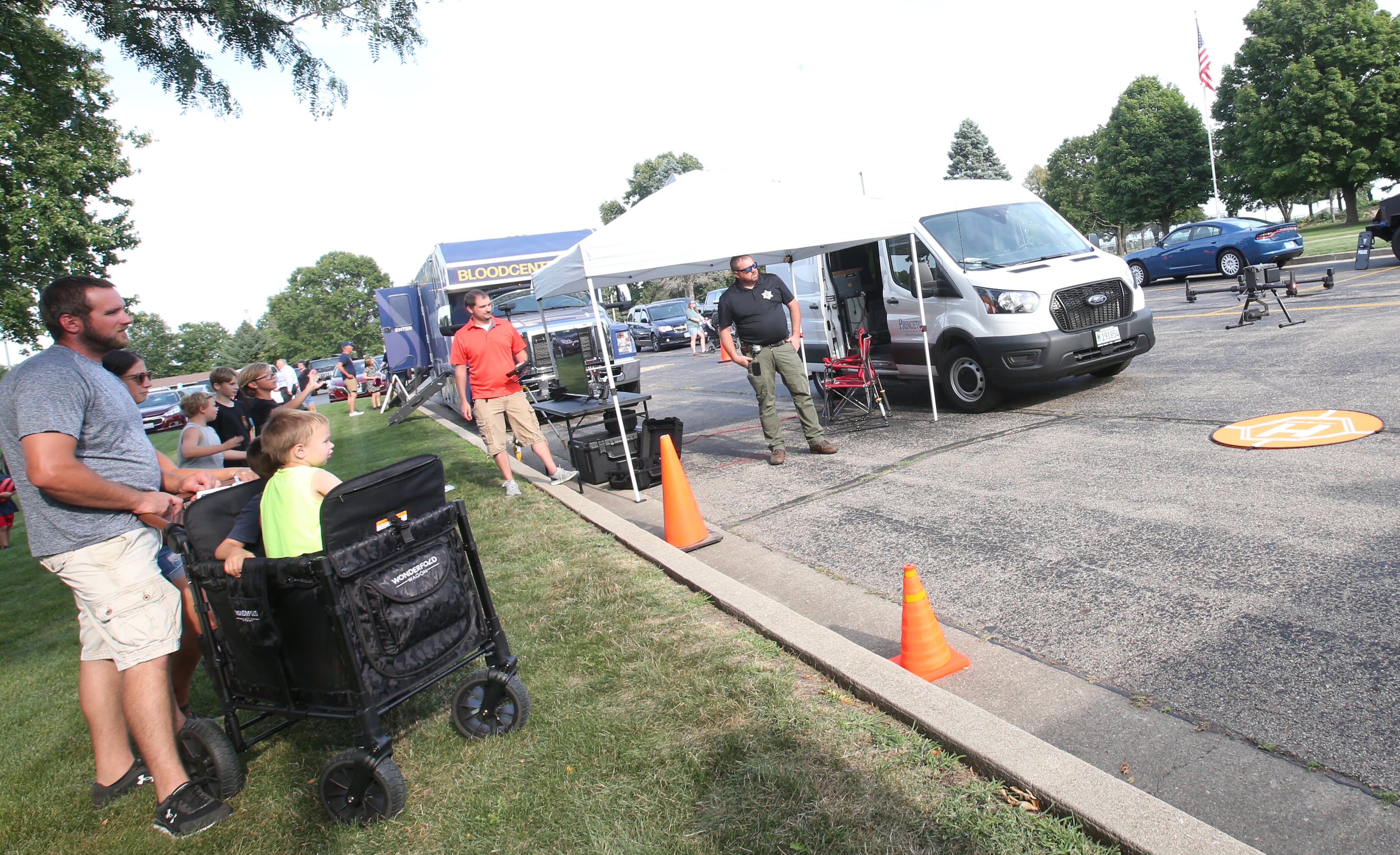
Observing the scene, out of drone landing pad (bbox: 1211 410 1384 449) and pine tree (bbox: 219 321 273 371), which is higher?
pine tree (bbox: 219 321 273 371)

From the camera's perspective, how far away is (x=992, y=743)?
279 centimetres

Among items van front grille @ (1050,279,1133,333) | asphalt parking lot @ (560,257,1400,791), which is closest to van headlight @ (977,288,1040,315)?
van front grille @ (1050,279,1133,333)

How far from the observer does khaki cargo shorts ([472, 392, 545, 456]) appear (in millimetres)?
8344

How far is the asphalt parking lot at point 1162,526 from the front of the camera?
3.17 metres

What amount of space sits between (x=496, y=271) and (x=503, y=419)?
7.90m

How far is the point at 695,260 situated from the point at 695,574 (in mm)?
3835

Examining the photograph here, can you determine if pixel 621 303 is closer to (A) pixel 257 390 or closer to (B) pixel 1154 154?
(A) pixel 257 390

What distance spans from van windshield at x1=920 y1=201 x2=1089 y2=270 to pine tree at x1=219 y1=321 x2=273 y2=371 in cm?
10713

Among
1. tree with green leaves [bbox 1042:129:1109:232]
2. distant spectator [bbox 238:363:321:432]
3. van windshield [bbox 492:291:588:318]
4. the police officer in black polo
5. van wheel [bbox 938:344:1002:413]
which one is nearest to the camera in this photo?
distant spectator [bbox 238:363:321:432]

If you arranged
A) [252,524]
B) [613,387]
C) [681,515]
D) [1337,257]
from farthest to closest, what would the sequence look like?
1. [1337,257]
2. [613,387]
3. [681,515]
4. [252,524]

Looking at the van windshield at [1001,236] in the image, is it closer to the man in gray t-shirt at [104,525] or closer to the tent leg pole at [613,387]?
the tent leg pole at [613,387]

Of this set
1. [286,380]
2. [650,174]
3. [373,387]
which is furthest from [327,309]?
[286,380]

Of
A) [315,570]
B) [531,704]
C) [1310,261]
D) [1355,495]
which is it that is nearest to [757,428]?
[1355,495]

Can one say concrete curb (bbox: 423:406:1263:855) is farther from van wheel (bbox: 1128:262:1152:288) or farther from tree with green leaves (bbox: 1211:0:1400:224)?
tree with green leaves (bbox: 1211:0:1400:224)
